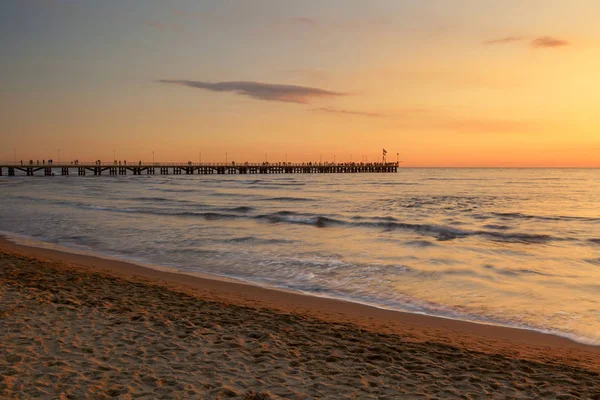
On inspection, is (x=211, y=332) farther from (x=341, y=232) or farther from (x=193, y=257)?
(x=341, y=232)

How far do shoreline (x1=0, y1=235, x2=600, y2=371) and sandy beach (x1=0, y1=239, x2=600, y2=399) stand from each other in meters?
0.03

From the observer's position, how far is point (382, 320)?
7570mm

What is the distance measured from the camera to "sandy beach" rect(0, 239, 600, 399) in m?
4.44

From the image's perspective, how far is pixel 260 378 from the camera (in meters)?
4.65

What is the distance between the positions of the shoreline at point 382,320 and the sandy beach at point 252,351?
0.11 ft

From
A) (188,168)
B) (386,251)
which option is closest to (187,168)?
(188,168)

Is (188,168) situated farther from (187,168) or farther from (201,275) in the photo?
(201,275)

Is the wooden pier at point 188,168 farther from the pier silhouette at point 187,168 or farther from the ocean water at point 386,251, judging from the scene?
the ocean water at point 386,251

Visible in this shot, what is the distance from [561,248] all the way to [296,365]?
48.7ft

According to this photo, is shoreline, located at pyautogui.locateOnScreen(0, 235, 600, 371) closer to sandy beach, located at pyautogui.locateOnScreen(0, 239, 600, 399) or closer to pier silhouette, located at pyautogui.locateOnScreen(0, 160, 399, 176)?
sandy beach, located at pyautogui.locateOnScreen(0, 239, 600, 399)

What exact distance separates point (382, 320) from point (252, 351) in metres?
2.84

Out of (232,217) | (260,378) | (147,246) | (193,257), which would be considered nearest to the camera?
(260,378)

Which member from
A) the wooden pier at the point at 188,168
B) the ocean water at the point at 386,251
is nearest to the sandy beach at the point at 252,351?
the ocean water at the point at 386,251

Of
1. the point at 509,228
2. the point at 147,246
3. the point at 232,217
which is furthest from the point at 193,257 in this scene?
the point at 509,228
